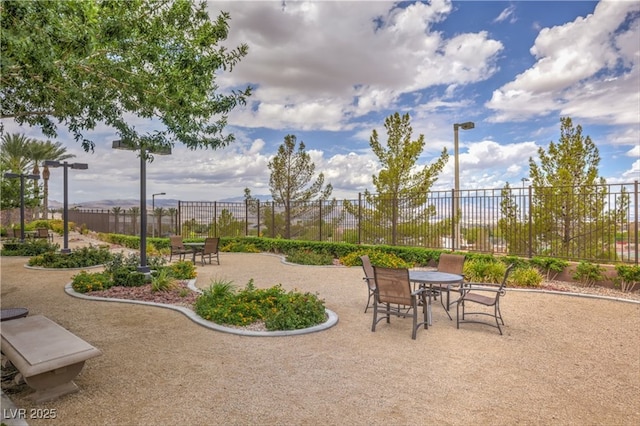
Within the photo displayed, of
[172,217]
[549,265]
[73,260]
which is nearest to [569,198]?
[549,265]

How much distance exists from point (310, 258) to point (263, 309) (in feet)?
22.5

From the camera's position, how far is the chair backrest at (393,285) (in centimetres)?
529

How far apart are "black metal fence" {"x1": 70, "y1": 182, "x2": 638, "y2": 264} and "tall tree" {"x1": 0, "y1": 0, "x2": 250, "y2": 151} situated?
8.45 m

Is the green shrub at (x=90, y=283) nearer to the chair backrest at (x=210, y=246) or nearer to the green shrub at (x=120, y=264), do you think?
the green shrub at (x=120, y=264)

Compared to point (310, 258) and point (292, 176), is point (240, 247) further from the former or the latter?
point (292, 176)

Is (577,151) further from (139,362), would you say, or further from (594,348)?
(139,362)

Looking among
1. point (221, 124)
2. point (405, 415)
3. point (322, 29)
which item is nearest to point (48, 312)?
point (221, 124)

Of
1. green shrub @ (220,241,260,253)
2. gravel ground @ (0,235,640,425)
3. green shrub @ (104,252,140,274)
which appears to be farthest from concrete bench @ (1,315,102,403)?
green shrub @ (220,241,260,253)

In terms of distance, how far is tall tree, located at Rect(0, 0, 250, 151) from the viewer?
298cm

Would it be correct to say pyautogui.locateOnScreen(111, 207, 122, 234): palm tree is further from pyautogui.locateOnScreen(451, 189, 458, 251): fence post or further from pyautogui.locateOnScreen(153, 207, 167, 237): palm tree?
pyautogui.locateOnScreen(451, 189, 458, 251): fence post

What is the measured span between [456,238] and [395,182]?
17.9 feet

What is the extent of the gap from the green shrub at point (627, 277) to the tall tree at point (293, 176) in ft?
46.5

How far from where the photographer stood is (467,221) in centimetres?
1148

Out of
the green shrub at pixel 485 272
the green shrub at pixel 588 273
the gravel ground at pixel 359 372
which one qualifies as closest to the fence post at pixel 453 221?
the green shrub at pixel 485 272
